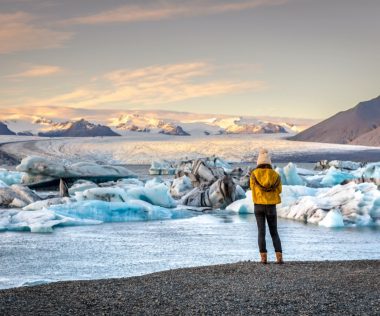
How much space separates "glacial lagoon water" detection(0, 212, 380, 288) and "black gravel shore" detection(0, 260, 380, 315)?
159cm

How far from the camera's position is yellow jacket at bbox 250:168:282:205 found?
7.79 metres

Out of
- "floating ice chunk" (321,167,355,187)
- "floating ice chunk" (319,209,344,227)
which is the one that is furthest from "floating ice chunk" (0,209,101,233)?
"floating ice chunk" (321,167,355,187)

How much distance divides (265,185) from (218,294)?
213 cm

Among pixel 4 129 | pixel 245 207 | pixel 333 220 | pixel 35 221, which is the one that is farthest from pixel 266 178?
pixel 4 129

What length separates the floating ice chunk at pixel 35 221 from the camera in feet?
45.9

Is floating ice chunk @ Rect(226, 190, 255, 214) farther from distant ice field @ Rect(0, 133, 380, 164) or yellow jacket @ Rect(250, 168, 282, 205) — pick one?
distant ice field @ Rect(0, 133, 380, 164)

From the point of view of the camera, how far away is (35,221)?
14.5 m

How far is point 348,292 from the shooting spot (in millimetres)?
5973

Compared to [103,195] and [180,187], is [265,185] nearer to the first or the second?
[103,195]

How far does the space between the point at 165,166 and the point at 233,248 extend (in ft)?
109

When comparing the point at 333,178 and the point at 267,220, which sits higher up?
the point at 267,220

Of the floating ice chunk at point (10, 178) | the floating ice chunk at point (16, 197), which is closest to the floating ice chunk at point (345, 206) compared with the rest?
the floating ice chunk at point (16, 197)

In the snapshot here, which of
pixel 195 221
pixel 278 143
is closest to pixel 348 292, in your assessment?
pixel 195 221

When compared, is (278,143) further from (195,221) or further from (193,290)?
(193,290)
